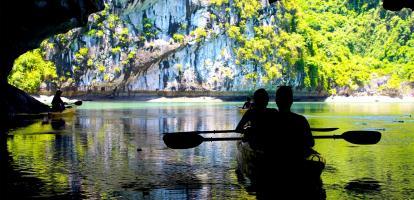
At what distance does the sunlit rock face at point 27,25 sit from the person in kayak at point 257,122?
16.5m

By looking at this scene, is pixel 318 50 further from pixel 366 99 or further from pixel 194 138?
pixel 194 138

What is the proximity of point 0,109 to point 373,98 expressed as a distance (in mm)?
88256

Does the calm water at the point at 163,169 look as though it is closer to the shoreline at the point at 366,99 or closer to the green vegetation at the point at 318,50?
the green vegetation at the point at 318,50

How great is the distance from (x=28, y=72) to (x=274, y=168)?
3565 inches

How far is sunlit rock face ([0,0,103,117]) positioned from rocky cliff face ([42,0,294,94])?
62358mm

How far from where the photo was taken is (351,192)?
11305mm

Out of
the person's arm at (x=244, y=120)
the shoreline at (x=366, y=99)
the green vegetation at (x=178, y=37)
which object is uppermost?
the green vegetation at (x=178, y=37)

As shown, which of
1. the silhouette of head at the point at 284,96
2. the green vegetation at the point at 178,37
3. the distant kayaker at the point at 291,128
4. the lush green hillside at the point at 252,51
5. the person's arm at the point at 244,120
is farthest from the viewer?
the lush green hillside at the point at 252,51

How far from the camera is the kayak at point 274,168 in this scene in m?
10.1

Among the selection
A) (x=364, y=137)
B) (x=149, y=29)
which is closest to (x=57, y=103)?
(x=364, y=137)

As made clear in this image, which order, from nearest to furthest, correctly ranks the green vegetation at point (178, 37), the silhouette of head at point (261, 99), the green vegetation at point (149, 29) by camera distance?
the silhouette of head at point (261, 99), the green vegetation at point (178, 37), the green vegetation at point (149, 29)

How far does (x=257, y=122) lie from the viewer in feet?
39.3

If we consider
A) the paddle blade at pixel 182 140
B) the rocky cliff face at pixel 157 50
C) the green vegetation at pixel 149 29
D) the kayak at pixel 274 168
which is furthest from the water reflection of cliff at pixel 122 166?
the green vegetation at pixel 149 29

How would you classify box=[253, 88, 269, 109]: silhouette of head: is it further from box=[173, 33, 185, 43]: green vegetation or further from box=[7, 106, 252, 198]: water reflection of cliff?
box=[173, 33, 185, 43]: green vegetation
